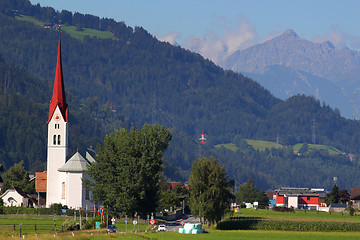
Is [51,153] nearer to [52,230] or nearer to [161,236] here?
[52,230]

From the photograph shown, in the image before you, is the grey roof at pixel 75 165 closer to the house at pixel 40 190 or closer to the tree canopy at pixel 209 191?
the house at pixel 40 190

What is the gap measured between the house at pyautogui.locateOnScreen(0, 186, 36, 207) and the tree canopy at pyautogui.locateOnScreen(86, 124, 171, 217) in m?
33.8

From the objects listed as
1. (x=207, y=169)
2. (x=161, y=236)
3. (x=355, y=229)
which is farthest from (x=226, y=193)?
(x=161, y=236)

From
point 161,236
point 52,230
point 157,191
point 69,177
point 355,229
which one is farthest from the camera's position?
point 69,177

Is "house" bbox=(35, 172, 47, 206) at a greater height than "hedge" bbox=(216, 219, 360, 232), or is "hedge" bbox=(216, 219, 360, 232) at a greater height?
"house" bbox=(35, 172, 47, 206)

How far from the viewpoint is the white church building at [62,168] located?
154 meters

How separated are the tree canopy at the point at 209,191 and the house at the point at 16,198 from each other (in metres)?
51.3

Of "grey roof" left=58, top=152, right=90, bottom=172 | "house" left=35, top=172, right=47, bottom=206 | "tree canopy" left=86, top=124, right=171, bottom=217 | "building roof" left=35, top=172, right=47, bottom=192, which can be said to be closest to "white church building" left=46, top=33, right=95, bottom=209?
"grey roof" left=58, top=152, right=90, bottom=172

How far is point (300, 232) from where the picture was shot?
10850 cm

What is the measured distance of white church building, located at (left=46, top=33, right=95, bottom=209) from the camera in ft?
506

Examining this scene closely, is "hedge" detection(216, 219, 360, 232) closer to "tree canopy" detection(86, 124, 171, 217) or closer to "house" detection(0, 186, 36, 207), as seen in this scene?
"tree canopy" detection(86, 124, 171, 217)

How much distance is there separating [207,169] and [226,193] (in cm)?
463

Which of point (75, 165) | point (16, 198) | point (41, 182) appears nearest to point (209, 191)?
point (75, 165)

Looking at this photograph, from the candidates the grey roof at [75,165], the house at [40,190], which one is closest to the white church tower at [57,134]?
the grey roof at [75,165]
